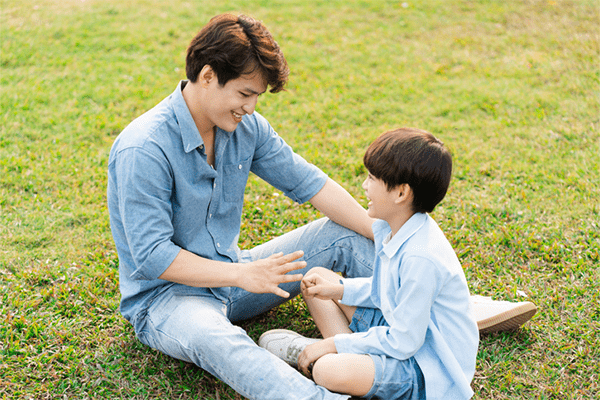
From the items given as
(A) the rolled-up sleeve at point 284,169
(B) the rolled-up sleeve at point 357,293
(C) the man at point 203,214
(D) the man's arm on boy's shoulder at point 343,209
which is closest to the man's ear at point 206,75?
(C) the man at point 203,214

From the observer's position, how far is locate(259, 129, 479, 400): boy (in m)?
2.13

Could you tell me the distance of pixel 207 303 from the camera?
8.02 ft

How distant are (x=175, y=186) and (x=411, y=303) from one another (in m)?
1.10

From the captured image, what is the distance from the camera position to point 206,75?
2.33 meters

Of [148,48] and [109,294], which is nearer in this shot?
[109,294]

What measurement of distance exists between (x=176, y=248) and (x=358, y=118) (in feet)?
10.2

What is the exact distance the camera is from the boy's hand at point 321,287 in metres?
2.55

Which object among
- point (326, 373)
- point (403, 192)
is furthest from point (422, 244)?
point (326, 373)

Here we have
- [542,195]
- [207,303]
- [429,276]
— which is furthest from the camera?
[542,195]

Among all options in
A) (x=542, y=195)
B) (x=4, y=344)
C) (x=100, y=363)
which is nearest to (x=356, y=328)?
(x=100, y=363)

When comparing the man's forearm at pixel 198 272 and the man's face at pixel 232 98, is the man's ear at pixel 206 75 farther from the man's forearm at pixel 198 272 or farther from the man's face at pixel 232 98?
the man's forearm at pixel 198 272

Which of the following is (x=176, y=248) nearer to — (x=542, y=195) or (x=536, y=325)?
(x=536, y=325)

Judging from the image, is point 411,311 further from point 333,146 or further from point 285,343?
point 333,146

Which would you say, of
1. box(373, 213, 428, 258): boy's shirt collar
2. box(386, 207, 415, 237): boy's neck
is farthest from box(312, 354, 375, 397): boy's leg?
box(386, 207, 415, 237): boy's neck
